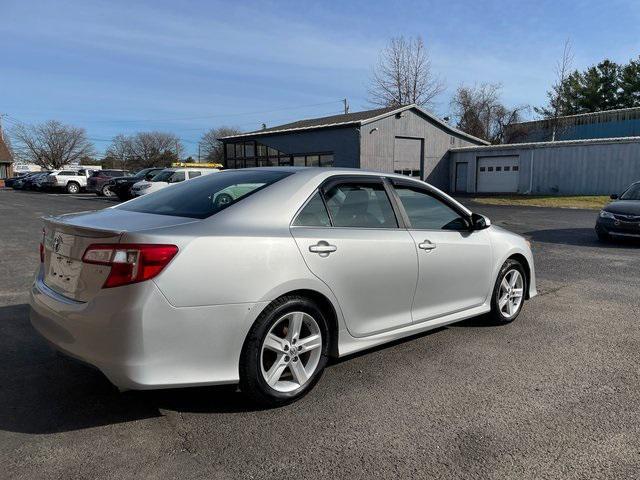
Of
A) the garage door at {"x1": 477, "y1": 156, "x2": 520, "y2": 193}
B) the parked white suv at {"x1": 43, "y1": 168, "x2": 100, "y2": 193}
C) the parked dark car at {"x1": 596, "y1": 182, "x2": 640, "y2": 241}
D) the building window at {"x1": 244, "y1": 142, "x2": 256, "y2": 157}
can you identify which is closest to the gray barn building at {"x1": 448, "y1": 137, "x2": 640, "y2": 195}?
the garage door at {"x1": 477, "y1": 156, "x2": 520, "y2": 193}

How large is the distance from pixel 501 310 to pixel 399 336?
5.32 ft

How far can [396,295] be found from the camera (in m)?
3.89

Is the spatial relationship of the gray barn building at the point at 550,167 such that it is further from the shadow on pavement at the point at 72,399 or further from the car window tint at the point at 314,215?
the shadow on pavement at the point at 72,399

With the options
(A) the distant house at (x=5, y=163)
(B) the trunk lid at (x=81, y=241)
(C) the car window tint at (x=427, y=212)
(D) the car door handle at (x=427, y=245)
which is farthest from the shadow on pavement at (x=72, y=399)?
(A) the distant house at (x=5, y=163)

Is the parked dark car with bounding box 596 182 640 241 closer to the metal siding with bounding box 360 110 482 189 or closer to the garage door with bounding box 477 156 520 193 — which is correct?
the metal siding with bounding box 360 110 482 189

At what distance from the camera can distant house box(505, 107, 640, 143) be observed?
40.5 m

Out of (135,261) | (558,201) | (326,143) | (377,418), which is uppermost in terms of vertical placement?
(326,143)

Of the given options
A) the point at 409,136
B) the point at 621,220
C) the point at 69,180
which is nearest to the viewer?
the point at 621,220

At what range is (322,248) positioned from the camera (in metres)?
3.38

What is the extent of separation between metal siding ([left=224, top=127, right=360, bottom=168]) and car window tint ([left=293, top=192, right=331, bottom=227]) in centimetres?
2429

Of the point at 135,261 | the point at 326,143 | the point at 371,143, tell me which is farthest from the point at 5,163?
the point at 135,261

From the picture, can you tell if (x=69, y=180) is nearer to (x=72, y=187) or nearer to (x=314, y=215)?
(x=72, y=187)

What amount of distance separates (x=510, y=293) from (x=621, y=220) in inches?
289

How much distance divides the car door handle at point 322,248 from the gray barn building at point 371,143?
2420 cm
